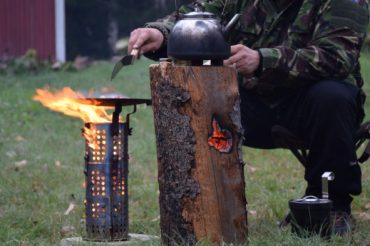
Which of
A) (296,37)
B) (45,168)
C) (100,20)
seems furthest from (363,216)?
(100,20)

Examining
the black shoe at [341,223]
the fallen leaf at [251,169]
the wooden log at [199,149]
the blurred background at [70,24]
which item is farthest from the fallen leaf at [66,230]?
the blurred background at [70,24]

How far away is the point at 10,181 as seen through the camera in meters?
6.23

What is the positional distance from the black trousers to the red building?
15006 millimetres

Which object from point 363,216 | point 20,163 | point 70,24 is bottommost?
point 363,216

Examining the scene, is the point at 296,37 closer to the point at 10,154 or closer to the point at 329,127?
the point at 329,127

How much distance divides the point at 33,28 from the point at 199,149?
16.3 m

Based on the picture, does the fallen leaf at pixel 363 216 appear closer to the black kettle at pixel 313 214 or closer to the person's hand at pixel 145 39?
the black kettle at pixel 313 214

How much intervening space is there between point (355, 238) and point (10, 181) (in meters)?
3.02

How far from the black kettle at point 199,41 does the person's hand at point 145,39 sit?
15.8 inches

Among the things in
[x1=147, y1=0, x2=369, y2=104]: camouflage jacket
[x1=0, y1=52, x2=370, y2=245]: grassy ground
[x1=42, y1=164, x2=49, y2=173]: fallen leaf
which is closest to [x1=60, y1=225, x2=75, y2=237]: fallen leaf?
[x1=0, y1=52, x2=370, y2=245]: grassy ground

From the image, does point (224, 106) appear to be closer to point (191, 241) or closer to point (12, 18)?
point (191, 241)

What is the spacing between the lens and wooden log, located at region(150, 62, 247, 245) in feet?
11.5

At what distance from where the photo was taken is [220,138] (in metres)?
3.55

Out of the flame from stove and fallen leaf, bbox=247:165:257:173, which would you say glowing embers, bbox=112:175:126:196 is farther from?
fallen leaf, bbox=247:165:257:173
